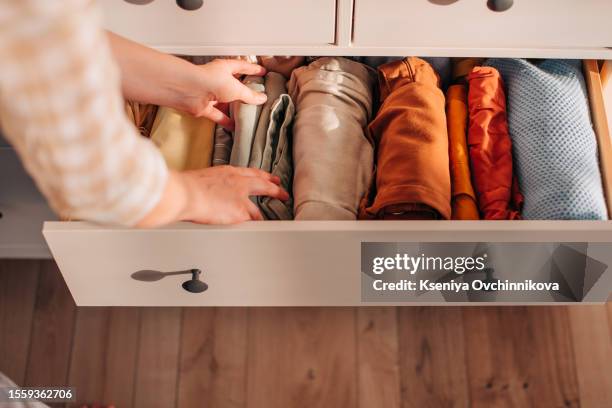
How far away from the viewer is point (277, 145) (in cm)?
87

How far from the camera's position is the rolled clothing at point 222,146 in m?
0.88

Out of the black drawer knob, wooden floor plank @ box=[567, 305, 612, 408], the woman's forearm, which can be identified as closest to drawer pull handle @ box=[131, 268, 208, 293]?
the black drawer knob

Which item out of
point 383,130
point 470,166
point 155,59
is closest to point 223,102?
point 155,59

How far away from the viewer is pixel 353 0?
2.61ft

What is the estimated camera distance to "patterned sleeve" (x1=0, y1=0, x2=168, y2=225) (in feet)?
1.17

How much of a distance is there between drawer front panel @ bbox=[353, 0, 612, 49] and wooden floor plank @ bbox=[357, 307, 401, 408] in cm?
48

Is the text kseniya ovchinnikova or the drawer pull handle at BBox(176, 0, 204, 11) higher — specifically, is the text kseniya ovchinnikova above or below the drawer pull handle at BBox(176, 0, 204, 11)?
below

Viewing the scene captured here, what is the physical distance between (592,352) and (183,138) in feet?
2.52

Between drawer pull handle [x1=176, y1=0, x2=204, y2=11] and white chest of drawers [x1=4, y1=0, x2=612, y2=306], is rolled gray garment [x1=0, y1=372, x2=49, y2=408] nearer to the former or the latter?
white chest of drawers [x1=4, y1=0, x2=612, y2=306]

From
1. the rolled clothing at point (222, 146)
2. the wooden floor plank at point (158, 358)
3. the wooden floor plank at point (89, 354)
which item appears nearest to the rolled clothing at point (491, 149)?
the rolled clothing at point (222, 146)

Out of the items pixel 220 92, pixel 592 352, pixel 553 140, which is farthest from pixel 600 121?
pixel 220 92

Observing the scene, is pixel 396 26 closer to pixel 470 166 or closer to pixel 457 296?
pixel 470 166

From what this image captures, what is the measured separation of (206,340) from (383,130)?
49 centimetres

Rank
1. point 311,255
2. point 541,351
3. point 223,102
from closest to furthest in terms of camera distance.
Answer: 1. point 311,255
2. point 223,102
3. point 541,351
